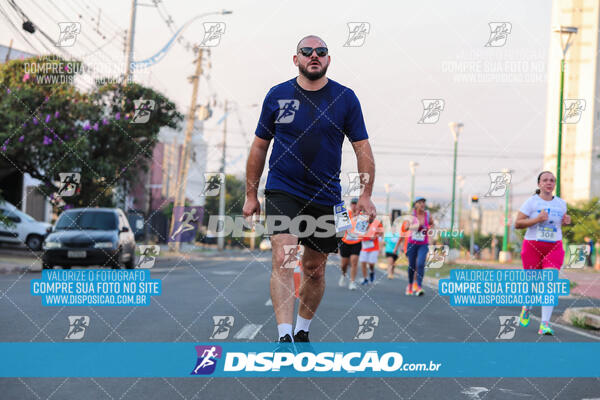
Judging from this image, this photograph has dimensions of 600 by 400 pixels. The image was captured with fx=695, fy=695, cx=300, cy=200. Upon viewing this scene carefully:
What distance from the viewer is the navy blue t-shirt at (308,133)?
460 centimetres

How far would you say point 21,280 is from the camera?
12680mm

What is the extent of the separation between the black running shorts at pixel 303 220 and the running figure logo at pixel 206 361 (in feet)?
2.82

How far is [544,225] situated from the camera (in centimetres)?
786

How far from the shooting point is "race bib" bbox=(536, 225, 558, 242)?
25.6 feet

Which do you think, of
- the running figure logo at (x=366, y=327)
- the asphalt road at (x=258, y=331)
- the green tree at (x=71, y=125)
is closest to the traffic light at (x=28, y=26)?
the green tree at (x=71, y=125)

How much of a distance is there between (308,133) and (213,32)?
5771 millimetres

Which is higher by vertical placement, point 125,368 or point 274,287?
point 274,287

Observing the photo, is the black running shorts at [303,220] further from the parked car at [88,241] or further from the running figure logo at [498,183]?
the parked car at [88,241]

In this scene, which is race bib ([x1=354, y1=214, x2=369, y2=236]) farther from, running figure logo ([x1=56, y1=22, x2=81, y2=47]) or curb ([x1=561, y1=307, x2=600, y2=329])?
running figure logo ([x1=56, y1=22, x2=81, y2=47])

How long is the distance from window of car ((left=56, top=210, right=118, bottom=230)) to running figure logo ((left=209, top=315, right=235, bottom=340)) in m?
8.47

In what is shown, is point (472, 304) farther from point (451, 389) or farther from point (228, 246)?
point (228, 246)

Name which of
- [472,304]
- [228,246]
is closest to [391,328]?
[472,304]

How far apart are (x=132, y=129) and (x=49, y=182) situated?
2935 millimetres

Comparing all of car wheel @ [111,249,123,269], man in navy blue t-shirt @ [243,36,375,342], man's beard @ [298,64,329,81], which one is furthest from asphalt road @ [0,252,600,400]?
car wheel @ [111,249,123,269]
